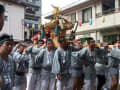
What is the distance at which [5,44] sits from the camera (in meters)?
2.79

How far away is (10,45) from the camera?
111 inches

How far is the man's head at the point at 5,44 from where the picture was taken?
9.05 feet

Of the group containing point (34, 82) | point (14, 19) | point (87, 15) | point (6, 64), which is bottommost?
point (34, 82)

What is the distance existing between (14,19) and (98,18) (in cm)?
1407

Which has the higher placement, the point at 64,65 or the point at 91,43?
the point at 91,43

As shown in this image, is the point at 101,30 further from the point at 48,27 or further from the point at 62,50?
the point at 62,50

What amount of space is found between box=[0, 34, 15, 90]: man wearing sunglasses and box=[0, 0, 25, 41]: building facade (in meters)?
22.3

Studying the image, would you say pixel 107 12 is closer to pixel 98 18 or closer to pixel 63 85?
pixel 98 18

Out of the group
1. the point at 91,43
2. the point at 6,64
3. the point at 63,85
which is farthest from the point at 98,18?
the point at 6,64

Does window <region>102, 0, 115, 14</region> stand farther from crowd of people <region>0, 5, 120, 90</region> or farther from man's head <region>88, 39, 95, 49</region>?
man's head <region>88, 39, 95, 49</region>

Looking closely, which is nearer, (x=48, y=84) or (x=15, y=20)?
(x=48, y=84)

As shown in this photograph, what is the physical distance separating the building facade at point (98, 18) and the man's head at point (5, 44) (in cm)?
1065

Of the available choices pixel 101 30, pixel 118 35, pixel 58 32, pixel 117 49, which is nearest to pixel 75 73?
pixel 117 49

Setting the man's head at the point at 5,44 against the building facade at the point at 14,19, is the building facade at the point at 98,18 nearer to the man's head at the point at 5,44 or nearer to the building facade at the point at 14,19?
the building facade at the point at 14,19
